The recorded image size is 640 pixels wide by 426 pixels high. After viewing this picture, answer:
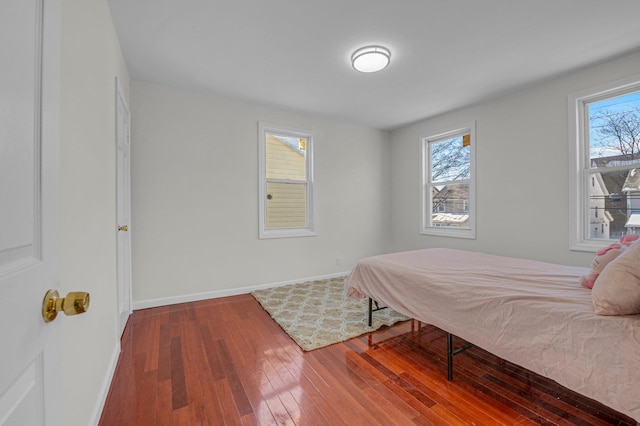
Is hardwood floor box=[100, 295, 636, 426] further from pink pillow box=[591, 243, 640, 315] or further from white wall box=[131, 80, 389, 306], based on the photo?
white wall box=[131, 80, 389, 306]

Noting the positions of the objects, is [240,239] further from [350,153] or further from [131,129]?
[350,153]

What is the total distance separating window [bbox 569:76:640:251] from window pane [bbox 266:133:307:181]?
317 centimetres

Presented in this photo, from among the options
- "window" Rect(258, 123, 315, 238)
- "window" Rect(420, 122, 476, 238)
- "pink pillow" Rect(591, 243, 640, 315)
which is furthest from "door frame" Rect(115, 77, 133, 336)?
"window" Rect(420, 122, 476, 238)

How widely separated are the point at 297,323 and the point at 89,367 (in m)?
1.59

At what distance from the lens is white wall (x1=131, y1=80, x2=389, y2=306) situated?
3.00 meters

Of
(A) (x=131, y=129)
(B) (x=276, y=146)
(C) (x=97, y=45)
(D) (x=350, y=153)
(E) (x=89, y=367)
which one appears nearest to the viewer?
(E) (x=89, y=367)

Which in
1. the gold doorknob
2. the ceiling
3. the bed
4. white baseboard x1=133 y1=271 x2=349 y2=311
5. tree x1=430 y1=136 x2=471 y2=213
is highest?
the ceiling

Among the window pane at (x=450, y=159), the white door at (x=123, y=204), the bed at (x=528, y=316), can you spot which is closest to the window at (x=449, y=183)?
the window pane at (x=450, y=159)

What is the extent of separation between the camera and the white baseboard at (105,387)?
1.43m

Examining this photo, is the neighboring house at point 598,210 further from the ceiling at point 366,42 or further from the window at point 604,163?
the ceiling at point 366,42

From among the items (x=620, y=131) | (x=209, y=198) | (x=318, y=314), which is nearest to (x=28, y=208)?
(x=318, y=314)

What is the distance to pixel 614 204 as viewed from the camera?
2639 mm

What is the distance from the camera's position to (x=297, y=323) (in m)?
2.62

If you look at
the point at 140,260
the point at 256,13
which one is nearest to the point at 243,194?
the point at 140,260
